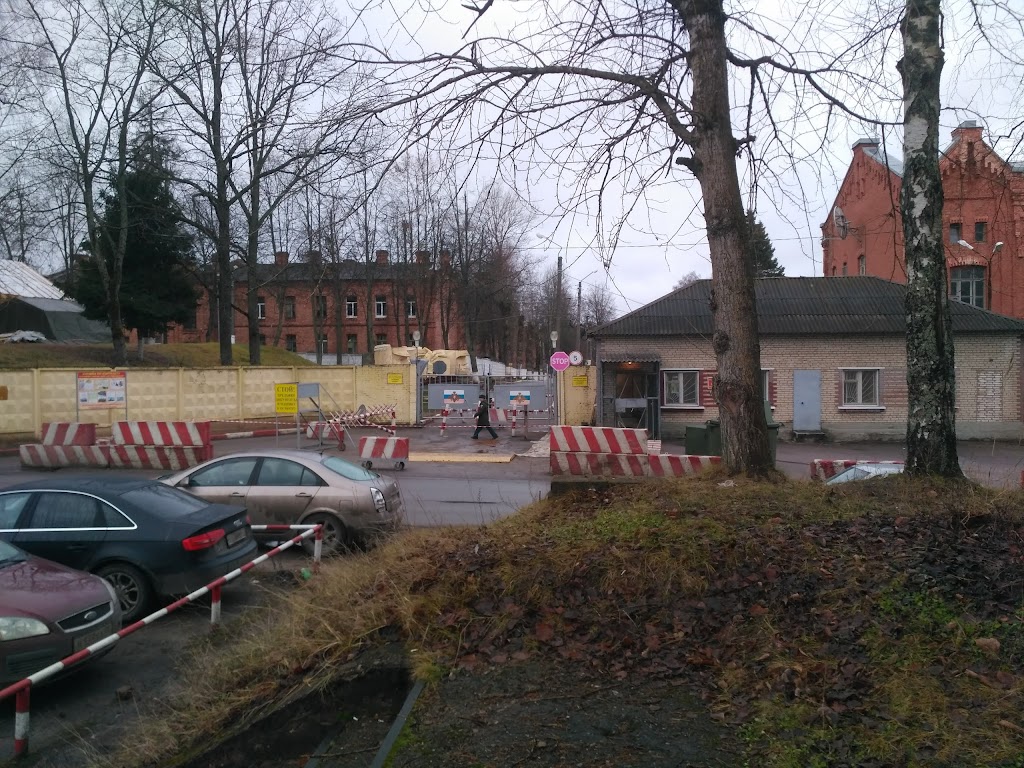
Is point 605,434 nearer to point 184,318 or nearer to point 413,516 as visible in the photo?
point 413,516

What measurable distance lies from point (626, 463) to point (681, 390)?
1644 centimetres

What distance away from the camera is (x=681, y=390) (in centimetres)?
2903

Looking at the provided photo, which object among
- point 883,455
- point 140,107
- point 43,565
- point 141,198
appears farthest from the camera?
point 141,198

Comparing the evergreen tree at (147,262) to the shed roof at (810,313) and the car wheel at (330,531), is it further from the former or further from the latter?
the car wheel at (330,531)

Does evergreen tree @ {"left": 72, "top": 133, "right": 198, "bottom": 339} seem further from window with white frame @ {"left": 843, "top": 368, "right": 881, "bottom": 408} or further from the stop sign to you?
window with white frame @ {"left": 843, "top": 368, "right": 881, "bottom": 408}

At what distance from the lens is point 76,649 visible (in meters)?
6.11

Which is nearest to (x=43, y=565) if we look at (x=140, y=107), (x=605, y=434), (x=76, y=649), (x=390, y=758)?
(x=76, y=649)

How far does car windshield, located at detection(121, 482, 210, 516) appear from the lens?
837 cm

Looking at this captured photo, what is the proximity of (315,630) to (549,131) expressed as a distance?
528 cm

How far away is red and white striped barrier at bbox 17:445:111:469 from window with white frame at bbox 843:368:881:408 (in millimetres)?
23715

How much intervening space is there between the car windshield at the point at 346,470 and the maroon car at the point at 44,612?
4.50 metres

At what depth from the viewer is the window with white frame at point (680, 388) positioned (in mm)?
28906

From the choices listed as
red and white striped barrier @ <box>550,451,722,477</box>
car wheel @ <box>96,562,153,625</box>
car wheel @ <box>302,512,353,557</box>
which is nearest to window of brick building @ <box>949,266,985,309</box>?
red and white striped barrier @ <box>550,451,722,477</box>

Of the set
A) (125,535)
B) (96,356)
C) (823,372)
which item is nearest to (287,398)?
(125,535)
